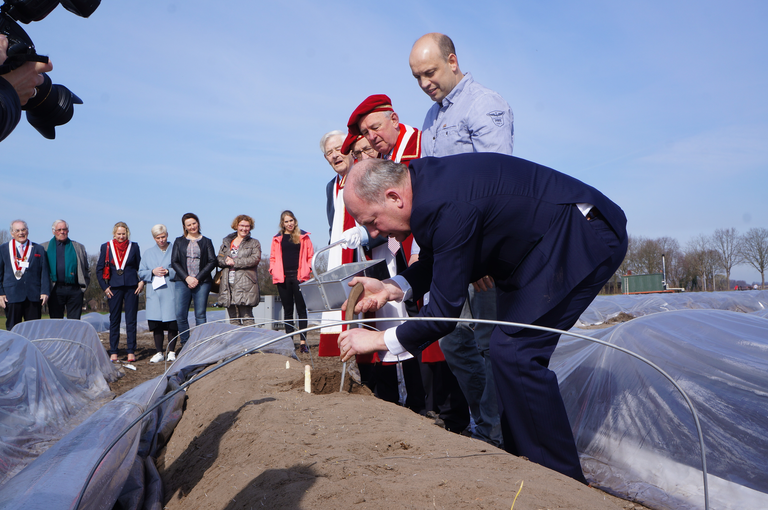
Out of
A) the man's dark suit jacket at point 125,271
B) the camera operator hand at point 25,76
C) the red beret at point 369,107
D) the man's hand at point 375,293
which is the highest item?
the red beret at point 369,107

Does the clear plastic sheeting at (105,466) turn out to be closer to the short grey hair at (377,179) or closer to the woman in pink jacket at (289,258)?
the short grey hair at (377,179)

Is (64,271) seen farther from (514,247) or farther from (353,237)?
(514,247)

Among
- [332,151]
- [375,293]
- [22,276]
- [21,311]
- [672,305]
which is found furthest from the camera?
[672,305]

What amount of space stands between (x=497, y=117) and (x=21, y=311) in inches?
253

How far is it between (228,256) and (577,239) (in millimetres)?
5655

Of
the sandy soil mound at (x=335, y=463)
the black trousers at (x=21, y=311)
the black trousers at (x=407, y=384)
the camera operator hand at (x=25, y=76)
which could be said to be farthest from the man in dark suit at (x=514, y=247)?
the black trousers at (x=21, y=311)

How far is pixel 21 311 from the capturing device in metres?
6.61

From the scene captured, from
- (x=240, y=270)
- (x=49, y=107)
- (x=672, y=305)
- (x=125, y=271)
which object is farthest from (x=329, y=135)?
(x=672, y=305)

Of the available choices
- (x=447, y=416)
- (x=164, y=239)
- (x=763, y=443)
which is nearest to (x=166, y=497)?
(x=447, y=416)

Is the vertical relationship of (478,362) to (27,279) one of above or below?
below

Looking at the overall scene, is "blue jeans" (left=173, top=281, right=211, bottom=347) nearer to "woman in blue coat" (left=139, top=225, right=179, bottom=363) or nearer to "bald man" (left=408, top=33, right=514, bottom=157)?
"woman in blue coat" (left=139, top=225, right=179, bottom=363)

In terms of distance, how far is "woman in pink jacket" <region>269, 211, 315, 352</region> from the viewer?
23.1 feet

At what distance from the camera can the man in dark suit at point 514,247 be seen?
1.97m

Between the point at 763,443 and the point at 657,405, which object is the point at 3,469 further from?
the point at 763,443
